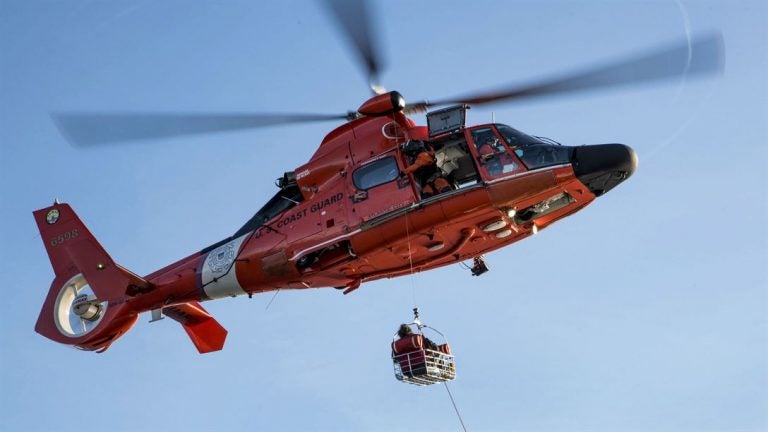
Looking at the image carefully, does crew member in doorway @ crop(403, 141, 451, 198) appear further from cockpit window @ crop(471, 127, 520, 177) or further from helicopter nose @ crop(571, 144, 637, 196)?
helicopter nose @ crop(571, 144, 637, 196)

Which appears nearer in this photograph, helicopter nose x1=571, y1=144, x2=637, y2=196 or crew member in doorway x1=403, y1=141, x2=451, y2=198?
helicopter nose x1=571, y1=144, x2=637, y2=196

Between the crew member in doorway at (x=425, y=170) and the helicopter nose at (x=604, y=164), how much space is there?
2.41 m

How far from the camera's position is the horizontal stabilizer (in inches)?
854

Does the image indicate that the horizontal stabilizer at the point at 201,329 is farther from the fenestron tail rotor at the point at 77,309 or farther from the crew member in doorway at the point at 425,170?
the crew member in doorway at the point at 425,170

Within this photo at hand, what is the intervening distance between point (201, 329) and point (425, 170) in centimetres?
716

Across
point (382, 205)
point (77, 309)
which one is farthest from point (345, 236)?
point (77, 309)

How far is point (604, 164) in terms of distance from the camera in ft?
55.2

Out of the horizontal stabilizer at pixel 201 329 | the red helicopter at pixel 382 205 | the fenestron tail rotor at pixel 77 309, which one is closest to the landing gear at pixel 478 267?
the red helicopter at pixel 382 205

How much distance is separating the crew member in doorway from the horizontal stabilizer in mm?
6717

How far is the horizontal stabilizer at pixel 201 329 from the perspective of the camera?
71.2ft

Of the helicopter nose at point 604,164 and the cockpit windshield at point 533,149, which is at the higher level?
the cockpit windshield at point 533,149

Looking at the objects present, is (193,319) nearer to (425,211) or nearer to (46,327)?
(46,327)

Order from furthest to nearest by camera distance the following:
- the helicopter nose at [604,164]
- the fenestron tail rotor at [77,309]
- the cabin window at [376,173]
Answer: the fenestron tail rotor at [77,309] < the cabin window at [376,173] < the helicopter nose at [604,164]

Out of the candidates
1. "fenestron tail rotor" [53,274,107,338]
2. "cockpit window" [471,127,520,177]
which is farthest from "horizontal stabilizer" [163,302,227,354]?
"cockpit window" [471,127,520,177]
